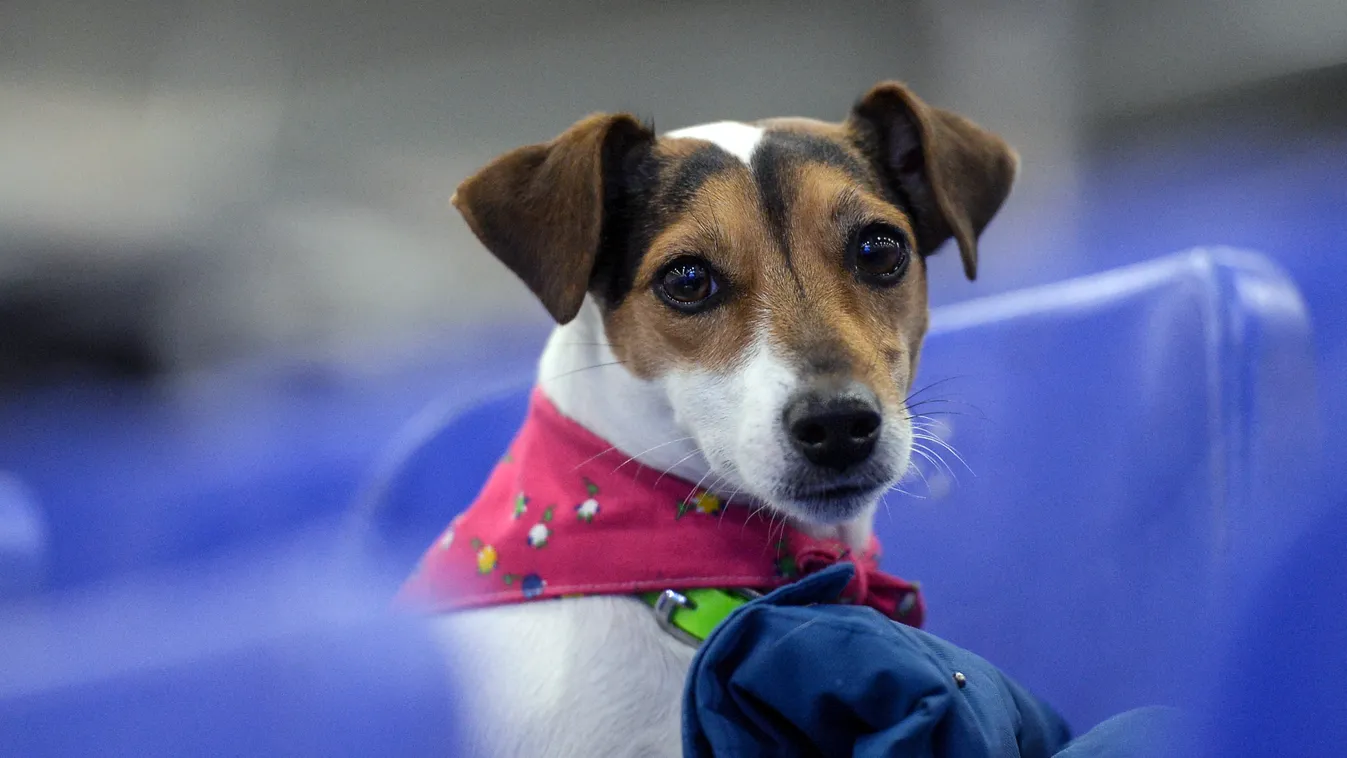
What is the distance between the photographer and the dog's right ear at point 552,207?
113 centimetres

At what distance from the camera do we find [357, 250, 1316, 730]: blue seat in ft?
4.25

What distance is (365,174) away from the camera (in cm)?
182

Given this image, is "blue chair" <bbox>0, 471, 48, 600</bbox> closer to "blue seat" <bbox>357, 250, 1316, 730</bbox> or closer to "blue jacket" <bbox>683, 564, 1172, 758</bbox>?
"blue seat" <bbox>357, 250, 1316, 730</bbox>

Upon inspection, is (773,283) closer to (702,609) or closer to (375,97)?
(702,609)

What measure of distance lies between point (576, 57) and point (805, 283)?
32.9 inches

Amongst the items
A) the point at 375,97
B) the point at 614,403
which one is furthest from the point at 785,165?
the point at 375,97

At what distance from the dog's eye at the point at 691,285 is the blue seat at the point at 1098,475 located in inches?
13.3

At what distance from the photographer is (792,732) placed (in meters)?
0.89

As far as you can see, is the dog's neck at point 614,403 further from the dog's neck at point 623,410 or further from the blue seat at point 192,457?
the blue seat at point 192,457

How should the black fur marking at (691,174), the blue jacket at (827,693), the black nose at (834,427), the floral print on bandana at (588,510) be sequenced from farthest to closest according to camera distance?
the black fur marking at (691,174), the floral print on bandana at (588,510), the black nose at (834,427), the blue jacket at (827,693)

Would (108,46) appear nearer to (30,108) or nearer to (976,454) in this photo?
Result: (30,108)

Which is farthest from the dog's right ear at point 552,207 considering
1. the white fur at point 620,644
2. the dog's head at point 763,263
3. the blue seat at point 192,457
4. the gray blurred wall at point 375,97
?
the blue seat at point 192,457

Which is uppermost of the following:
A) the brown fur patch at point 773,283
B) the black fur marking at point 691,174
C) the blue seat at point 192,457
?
the black fur marking at point 691,174

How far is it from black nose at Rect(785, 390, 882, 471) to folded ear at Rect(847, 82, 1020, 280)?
1.13 ft
